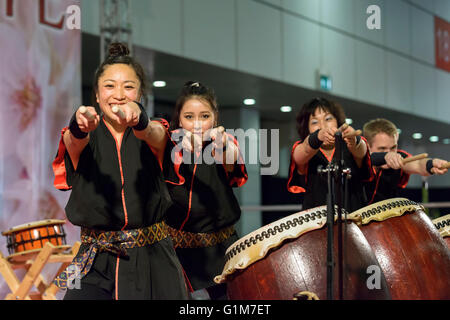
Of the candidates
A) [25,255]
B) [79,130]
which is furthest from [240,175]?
[25,255]

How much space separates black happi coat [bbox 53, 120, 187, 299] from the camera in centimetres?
214

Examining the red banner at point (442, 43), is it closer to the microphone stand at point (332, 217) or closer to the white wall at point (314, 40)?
the white wall at point (314, 40)

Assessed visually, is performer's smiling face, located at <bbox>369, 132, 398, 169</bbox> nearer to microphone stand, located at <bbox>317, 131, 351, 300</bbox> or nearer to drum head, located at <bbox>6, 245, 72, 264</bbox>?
microphone stand, located at <bbox>317, 131, 351, 300</bbox>

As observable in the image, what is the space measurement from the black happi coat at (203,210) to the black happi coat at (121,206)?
0.64m

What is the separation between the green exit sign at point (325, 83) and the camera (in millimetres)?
10207

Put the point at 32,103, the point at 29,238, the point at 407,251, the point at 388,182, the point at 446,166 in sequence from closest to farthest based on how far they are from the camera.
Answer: the point at 407,251
the point at 446,166
the point at 388,182
the point at 29,238
the point at 32,103

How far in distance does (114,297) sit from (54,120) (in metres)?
3.24

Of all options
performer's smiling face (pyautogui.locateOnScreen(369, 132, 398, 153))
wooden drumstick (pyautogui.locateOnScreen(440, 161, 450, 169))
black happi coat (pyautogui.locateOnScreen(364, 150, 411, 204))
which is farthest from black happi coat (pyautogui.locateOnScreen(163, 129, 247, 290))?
performer's smiling face (pyautogui.locateOnScreen(369, 132, 398, 153))

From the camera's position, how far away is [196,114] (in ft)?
9.62

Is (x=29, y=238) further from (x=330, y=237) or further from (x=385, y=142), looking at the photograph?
(x=330, y=237)

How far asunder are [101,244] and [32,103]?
10.1ft

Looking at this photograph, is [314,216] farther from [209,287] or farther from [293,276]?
[209,287]

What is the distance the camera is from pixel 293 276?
222 centimetres

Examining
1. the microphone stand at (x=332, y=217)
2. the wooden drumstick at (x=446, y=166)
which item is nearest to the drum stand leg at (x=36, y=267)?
the wooden drumstick at (x=446, y=166)
